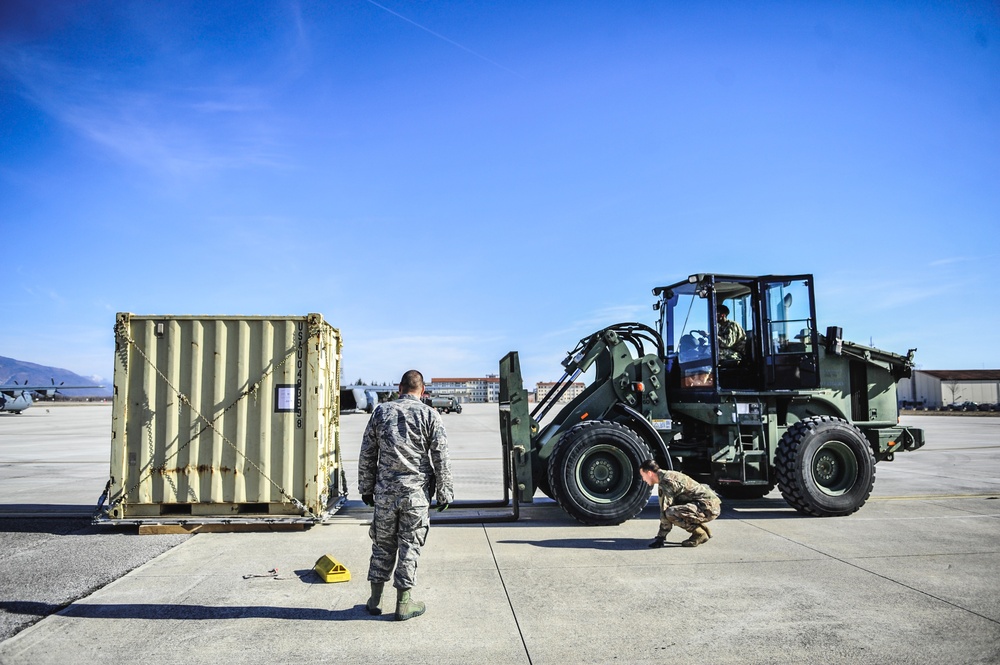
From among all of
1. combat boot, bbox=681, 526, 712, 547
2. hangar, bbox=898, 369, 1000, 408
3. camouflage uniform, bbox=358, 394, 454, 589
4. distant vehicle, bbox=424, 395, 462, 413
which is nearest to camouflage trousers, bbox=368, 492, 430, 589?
camouflage uniform, bbox=358, 394, 454, 589

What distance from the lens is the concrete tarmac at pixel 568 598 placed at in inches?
160

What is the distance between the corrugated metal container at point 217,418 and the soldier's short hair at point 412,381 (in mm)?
3060

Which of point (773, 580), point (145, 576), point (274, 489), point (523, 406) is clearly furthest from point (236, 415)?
point (773, 580)

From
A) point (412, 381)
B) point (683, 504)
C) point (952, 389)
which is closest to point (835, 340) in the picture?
point (683, 504)

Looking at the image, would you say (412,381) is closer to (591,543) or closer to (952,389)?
(591,543)

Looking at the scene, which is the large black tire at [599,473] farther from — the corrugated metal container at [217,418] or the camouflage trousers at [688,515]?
the corrugated metal container at [217,418]

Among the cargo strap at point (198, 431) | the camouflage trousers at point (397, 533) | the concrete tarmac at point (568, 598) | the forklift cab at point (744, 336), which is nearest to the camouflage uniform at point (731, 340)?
the forklift cab at point (744, 336)

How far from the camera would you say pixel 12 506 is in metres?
9.34

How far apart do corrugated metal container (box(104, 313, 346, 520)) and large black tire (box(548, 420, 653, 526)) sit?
2963 millimetres

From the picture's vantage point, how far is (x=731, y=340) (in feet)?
29.3

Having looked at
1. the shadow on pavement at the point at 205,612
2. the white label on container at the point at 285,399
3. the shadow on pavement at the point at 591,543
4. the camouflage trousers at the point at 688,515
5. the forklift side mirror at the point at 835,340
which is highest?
the forklift side mirror at the point at 835,340

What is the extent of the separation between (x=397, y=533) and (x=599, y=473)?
3785 mm

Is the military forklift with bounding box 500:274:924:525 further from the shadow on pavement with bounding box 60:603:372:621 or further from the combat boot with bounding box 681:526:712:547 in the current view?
the shadow on pavement with bounding box 60:603:372:621

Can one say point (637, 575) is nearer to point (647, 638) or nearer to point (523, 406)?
point (647, 638)
